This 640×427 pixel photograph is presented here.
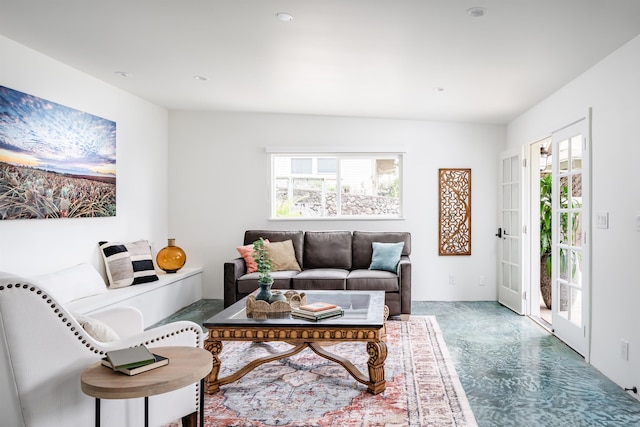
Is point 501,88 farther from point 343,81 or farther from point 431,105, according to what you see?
point 343,81

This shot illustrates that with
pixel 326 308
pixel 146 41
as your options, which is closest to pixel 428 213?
pixel 326 308

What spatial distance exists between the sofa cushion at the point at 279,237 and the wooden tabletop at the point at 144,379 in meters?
3.77

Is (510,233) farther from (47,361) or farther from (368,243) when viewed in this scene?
(47,361)

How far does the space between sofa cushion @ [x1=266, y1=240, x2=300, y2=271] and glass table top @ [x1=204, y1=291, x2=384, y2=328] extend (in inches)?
64.3

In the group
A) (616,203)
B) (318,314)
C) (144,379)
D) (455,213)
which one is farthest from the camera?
(455,213)

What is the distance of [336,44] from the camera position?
11.0 ft

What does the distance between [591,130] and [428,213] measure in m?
2.59

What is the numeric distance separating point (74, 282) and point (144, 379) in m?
2.56

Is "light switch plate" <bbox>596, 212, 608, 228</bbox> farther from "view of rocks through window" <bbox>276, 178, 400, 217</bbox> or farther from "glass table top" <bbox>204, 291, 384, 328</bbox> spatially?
"view of rocks through window" <bbox>276, 178, 400, 217</bbox>

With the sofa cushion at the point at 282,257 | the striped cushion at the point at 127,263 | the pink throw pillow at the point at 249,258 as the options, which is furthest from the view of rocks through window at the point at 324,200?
the striped cushion at the point at 127,263

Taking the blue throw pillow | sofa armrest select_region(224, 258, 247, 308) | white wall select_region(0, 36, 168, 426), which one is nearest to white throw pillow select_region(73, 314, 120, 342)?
white wall select_region(0, 36, 168, 426)

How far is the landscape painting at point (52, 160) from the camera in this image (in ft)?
11.3

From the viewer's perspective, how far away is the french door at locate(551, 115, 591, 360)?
3.66 metres

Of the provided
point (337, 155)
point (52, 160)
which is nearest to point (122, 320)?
point (52, 160)
